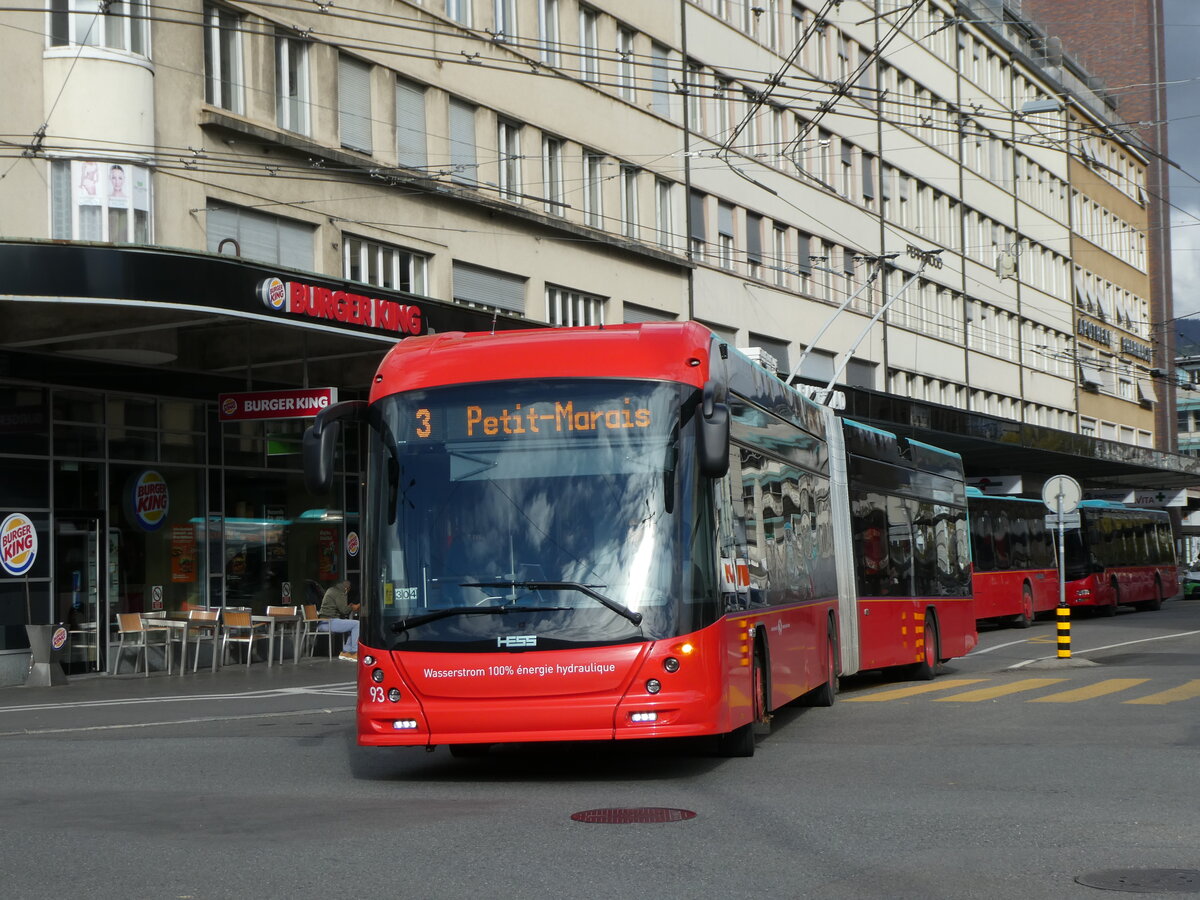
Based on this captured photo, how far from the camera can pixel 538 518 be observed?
35.6 feet

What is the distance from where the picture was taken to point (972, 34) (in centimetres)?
6262

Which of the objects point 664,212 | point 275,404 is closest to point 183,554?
point 275,404

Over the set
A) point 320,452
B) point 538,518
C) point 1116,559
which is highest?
point 320,452

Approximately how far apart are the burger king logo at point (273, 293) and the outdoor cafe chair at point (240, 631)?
5724 millimetres

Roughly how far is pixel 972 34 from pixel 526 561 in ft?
184

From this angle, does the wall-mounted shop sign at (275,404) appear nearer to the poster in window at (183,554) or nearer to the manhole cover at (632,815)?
the poster in window at (183,554)

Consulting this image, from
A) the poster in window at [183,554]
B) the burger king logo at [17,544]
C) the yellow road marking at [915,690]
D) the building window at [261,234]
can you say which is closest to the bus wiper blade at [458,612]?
the yellow road marking at [915,690]

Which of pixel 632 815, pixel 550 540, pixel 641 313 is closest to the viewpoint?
pixel 632 815

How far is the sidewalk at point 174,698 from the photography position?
17328mm

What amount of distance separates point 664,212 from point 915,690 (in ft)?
73.9

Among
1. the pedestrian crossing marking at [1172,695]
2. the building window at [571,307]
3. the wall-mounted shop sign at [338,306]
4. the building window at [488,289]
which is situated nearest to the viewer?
the pedestrian crossing marking at [1172,695]

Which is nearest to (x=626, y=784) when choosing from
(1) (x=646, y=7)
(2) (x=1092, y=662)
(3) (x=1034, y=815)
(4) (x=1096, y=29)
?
(3) (x=1034, y=815)

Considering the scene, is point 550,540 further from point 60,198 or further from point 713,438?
point 60,198

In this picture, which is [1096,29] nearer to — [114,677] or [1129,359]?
[1129,359]
